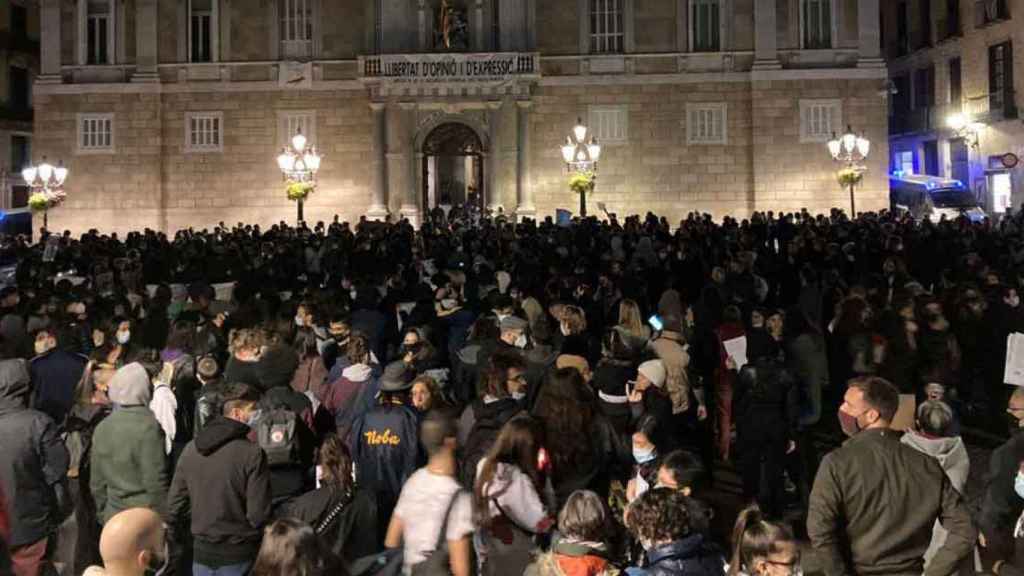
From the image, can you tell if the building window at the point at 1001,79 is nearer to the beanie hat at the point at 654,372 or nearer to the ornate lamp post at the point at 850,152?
the ornate lamp post at the point at 850,152

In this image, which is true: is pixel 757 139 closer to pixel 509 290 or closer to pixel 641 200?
pixel 641 200

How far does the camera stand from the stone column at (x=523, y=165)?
35.2 metres

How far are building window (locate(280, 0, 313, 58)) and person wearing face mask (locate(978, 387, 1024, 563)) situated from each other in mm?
32058

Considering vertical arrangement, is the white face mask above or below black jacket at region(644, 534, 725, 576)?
above

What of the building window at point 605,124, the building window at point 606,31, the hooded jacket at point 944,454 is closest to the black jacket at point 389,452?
the hooded jacket at point 944,454

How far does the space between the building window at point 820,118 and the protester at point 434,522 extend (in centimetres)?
3112

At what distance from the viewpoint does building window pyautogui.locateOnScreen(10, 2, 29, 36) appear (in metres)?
52.2

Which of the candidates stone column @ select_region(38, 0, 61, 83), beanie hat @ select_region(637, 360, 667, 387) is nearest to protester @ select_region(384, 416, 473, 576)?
beanie hat @ select_region(637, 360, 667, 387)

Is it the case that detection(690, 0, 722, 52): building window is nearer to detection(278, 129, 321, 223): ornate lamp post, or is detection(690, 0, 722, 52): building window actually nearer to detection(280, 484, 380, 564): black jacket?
detection(278, 129, 321, 223): ornate lamp post

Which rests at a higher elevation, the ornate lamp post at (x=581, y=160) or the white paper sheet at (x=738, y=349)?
the ornate lamp post at (x=581, y=160)

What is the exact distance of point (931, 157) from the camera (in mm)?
45656

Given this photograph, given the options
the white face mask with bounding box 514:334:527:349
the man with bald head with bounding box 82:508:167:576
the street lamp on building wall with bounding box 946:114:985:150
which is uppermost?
the street lamp on building wall with bounding box 946:114:985:150

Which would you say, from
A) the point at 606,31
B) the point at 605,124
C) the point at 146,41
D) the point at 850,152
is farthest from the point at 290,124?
the point at 850,152

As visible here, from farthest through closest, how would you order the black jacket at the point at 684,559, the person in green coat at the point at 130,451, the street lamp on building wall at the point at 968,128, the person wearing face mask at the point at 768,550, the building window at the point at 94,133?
the street lamp on building wall at the point at 968,128
the building window at the point at 94,133
the person in green coat at the point at 130,451
the black jacket at the point at 684,559
the person wearing face mask at the point at 768,550
